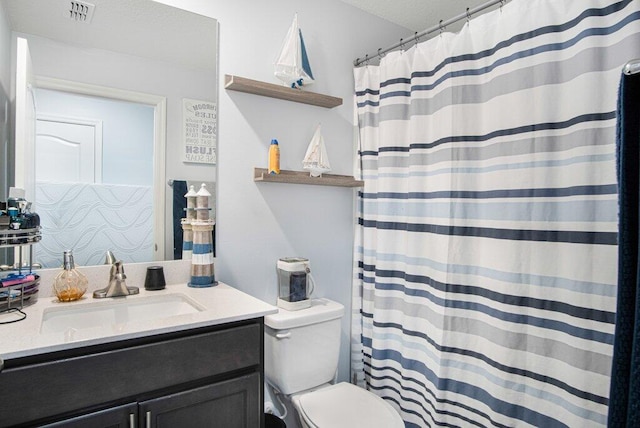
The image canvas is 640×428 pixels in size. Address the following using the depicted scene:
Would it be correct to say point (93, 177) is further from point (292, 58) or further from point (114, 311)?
point (292, 58)

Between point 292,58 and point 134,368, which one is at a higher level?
point 292,58

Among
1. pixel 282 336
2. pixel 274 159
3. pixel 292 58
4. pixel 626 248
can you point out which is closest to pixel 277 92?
pixel 292 58

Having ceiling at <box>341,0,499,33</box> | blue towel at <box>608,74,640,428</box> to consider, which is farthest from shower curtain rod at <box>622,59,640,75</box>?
ceiling at <box>341,0,499,33</box>

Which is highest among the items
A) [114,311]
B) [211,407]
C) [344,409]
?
[114,311]

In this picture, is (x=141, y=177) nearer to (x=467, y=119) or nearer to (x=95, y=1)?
(x=95, y=1)

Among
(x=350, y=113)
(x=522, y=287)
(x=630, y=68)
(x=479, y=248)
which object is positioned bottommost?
(x=522, y=287)

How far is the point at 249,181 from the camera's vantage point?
1.80 m

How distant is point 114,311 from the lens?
1.36 m

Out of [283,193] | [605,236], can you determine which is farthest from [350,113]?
[605,236]

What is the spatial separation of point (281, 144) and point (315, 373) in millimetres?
1144

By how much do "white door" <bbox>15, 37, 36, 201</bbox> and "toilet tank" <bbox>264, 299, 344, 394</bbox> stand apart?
3.48 feet

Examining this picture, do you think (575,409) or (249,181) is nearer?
(575,409)

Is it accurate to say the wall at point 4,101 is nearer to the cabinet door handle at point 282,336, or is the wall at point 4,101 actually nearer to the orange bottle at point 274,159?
the orange bottle at point 274,159

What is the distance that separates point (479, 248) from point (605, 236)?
0.44m
